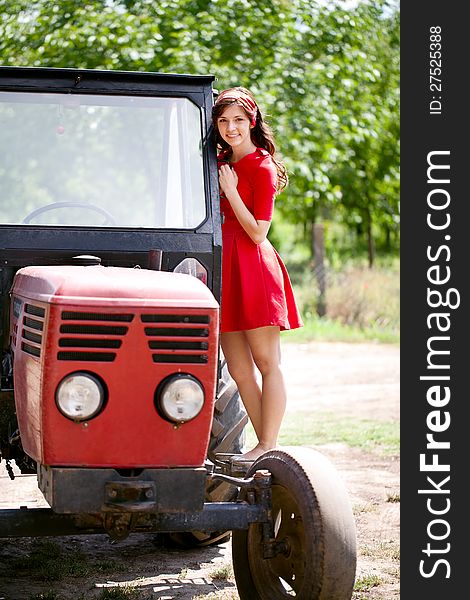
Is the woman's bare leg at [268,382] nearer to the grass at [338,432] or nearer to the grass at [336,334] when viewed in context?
the grass at [338,432]

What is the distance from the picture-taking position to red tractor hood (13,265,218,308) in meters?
3.63

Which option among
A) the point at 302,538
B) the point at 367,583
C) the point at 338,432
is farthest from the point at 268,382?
the point at 338,432

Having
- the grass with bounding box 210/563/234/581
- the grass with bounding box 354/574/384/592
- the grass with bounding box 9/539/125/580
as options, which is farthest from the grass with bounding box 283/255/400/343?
the grass with bounding box 354/574/384/592

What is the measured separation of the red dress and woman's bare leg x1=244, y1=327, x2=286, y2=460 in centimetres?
9

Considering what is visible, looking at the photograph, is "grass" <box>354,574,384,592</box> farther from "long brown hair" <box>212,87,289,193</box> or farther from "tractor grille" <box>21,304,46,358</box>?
"tractor grille" <box>21,304,46,358</box>

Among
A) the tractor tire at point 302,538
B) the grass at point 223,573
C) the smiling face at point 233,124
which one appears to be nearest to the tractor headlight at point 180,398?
the tractor tire at point 302,538

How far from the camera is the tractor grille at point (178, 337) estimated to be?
3674mm

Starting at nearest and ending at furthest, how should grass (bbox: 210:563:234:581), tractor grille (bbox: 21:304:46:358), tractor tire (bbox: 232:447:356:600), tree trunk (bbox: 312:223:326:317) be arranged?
tractor grille (bbox: 21:304:46:358)
tractor tire (bbox: 232:447:356:600)
grass (bbox: 210:563:234:581)
tree trunk (bbox: 312:223:326:317)

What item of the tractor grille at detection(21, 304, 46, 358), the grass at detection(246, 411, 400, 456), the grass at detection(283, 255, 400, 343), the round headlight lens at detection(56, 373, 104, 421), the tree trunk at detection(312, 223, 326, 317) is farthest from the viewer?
the tree trunk at detection(312, 223, 326, 317)

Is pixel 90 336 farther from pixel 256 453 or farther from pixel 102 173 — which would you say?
pixel 102 173

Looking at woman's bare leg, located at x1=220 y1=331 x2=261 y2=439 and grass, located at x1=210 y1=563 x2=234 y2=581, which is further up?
woman's bare leg, located at x1=220 y1=331 x2=261 y2=439

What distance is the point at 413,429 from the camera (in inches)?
235

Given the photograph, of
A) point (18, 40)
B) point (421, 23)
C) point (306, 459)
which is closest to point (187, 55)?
point (18, 40)

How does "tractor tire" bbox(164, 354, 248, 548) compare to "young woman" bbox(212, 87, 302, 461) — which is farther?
"tractor tire" bbox(164, 354, 248, 548)
